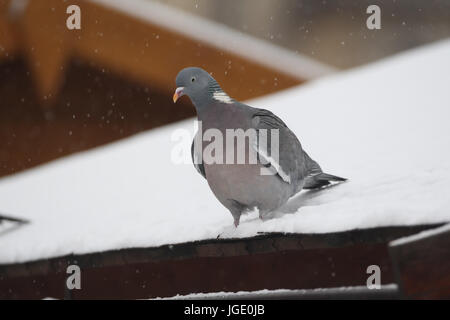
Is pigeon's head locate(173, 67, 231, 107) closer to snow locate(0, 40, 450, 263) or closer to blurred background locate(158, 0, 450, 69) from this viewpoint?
snow locate(0, 40, 450, 263)

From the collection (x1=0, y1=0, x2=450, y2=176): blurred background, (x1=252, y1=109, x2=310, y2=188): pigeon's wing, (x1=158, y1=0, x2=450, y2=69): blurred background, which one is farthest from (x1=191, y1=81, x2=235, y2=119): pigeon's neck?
(x1=158, y1=0, x2=450, y2=69): blurred background

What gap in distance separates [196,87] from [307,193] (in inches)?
21.3

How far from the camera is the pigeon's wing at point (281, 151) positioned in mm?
1994

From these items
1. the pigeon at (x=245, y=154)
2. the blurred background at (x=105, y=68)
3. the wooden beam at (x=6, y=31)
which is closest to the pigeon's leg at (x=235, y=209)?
the pigeon at (x=245, y=154)

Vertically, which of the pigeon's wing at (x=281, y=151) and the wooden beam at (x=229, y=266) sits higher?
the pigeon's wing at (x=281, y=151)

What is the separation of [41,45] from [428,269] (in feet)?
13.1

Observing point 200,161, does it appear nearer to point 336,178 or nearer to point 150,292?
point 336,178

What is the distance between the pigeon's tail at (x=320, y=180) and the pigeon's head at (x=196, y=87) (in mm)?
419

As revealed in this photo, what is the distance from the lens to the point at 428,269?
4.78ft

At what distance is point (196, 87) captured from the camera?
204 centimetres

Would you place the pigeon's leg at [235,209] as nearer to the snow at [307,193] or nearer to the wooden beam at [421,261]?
the snow at [307,193]

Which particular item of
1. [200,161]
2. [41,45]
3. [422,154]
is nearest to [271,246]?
[200,161]

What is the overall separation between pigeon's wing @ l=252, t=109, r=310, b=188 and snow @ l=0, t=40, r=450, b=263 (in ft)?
0.35

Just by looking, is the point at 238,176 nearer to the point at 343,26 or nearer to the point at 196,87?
the point at 196,87
